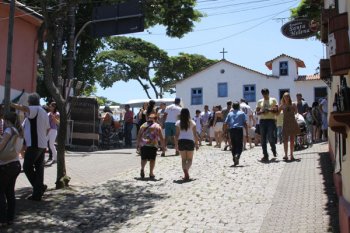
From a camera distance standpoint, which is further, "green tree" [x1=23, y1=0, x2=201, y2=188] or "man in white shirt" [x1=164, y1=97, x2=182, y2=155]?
"man in white shirt" [x1=164, y1=97, x2=182, y2=155]

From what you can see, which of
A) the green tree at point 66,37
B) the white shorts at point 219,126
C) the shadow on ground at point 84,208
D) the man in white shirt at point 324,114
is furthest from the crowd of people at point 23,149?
the man in white shirt at point 324,114

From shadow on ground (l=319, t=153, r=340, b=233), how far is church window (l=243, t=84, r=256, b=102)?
34.2 m

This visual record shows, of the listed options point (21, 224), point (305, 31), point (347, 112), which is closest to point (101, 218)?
point (21, 224)

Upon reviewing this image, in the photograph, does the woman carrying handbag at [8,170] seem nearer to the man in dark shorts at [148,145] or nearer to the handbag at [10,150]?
the handbag at [10,150]

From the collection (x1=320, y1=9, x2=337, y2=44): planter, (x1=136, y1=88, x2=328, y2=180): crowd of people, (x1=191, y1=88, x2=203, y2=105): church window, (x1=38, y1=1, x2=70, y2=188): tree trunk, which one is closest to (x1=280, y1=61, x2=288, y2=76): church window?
(x1=191, y1=88, x2=203, y2=105): church window

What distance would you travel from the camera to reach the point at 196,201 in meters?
8.28

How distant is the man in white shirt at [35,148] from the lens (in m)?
8.29

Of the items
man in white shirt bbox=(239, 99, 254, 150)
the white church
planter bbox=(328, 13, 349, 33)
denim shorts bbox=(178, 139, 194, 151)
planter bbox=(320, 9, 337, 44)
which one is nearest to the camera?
planter bbox=(328, 13, 349, 33)

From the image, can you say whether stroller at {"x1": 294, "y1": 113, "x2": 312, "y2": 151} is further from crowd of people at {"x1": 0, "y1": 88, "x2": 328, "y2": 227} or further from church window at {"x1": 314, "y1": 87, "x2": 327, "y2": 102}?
church window at {"x1": 314, "y1": 87, "x2": 327, "y2": 102}

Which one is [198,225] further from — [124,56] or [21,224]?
[124,56]

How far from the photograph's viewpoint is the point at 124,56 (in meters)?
46.0

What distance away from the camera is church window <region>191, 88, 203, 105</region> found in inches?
1911

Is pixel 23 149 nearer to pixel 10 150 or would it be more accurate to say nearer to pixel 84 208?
pixel 84 208

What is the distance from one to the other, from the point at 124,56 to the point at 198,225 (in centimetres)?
4009
